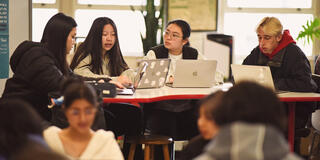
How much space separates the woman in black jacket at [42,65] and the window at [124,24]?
3.26 metres

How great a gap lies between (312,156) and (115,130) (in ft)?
5.80

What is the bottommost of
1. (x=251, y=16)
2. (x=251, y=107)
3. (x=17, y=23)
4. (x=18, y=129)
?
(x=18, y=129)

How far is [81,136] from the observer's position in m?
2.38

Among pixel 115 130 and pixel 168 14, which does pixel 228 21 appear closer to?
pixel 168 14

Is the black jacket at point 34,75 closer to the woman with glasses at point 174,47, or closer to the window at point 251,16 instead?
the woman with glasses at point 174,47

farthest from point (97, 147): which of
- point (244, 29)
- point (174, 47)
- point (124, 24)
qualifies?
point (244, 29)

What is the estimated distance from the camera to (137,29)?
21.5ft

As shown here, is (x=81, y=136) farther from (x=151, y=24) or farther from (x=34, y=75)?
(x=151, y=24)

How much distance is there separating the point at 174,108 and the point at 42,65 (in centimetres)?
140

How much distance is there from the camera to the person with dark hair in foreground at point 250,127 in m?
1.59

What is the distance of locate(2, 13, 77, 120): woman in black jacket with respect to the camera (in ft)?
10.2

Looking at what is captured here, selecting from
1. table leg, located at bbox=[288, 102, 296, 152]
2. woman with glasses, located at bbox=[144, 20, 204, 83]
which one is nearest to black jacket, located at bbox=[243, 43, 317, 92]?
table leg, located at bbox=[288, 102, 296, 152]

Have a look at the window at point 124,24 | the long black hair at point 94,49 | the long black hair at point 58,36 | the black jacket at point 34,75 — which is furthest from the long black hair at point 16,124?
the window at point 124,24

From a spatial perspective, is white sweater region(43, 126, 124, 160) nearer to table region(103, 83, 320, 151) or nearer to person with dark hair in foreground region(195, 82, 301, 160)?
person with dark hair in foreground region(195, 82, 301, 160)
